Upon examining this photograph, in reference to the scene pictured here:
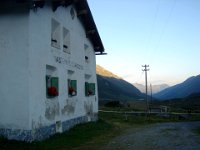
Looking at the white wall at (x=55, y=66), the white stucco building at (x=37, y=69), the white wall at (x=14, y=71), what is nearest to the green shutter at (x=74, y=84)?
the white stucco building at (x=37, y=69)

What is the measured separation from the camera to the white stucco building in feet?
46.9

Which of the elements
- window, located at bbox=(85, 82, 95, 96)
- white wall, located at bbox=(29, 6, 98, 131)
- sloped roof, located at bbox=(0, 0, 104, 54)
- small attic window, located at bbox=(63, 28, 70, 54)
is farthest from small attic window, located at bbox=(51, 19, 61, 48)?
window, located at bbox=(85, 82, 95, 96)

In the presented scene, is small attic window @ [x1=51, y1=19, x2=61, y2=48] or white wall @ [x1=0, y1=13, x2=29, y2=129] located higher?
small attic window @ [x1=51, y1=19, x2=61, y2=48]

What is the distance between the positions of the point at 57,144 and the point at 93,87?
32.8 ft

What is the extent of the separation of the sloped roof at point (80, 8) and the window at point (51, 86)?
138 inches

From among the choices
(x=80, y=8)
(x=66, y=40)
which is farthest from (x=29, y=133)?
(x=80, y=8)

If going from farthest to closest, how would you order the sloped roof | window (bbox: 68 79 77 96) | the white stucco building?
window (bbox: 68 79 77 96), the sloped roof, the white stucco building

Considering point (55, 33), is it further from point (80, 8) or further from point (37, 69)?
point (80, 8)

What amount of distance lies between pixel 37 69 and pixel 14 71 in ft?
3.39

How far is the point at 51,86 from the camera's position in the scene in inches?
648

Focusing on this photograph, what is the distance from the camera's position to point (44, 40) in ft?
52.6

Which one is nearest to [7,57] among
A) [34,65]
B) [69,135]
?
[34,65]

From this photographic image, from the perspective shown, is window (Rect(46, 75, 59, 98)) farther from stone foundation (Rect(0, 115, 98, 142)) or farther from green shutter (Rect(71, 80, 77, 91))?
green shutter (Rect(71, 80, 77, 91))

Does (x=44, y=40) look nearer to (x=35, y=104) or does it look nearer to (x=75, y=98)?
(x=35, y=104)
